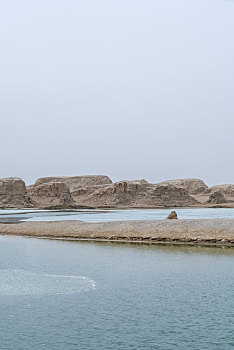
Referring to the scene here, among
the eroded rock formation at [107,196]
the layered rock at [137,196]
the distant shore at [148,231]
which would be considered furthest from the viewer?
the layered rock at [137,196]

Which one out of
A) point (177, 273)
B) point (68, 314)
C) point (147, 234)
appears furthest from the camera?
point (147, 234)

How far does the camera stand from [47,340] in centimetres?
1181

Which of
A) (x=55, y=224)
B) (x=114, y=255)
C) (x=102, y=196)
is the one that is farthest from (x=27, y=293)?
(x=102, y=196)

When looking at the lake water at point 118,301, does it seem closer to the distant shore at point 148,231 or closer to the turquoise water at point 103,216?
the distant shore at point 148,231

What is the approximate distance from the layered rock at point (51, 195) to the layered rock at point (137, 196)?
9374 mm

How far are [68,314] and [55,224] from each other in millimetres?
33376

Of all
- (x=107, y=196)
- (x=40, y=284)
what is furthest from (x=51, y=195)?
(x=40, y=284)

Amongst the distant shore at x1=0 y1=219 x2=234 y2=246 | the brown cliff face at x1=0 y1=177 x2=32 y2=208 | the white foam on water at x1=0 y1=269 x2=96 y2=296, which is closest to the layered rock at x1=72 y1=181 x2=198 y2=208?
the brown cliff face at x1=0 y1=177 x2=32 y2=208

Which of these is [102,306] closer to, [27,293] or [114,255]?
[27,293]

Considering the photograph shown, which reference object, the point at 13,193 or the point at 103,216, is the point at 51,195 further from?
the point at 103,216

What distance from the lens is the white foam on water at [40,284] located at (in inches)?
702

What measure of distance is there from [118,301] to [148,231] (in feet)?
74.4

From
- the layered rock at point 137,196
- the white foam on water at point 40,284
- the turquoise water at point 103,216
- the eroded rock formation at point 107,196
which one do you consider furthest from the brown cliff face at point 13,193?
the white foam on water at point 40,284

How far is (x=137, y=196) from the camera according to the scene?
17362 cm
